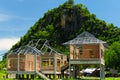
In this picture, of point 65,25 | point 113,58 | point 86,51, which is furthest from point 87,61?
point 65,25

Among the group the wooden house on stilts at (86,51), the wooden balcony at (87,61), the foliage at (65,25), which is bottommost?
the wooden balcony at (87,61)

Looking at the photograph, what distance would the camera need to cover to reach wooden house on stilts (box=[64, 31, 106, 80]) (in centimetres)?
4394

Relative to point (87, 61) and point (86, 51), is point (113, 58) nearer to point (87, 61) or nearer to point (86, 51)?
point (86, 51)

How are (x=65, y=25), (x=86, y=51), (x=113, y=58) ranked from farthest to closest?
(x=65, y=25), (x=113, y=58), (x=86, y=51)

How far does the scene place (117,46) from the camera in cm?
7119

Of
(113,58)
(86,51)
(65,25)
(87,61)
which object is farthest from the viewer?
(65,25)

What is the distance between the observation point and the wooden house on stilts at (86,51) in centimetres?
4394

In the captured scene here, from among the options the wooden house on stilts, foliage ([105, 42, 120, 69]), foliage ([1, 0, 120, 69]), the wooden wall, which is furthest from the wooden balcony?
foliage ([1, 0, 120, 69])

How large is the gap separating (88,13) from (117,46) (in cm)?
4905

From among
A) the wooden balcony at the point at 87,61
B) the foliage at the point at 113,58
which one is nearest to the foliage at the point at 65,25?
the foliage at the point at 113,58

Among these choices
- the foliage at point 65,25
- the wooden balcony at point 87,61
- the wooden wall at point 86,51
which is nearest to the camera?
the wooden balcony at point 87,61

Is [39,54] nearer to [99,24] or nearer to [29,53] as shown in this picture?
[29,53]

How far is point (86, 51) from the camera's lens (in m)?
45.2

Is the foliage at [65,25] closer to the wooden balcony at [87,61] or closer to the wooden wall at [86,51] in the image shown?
the wooden wall at [86,51]
